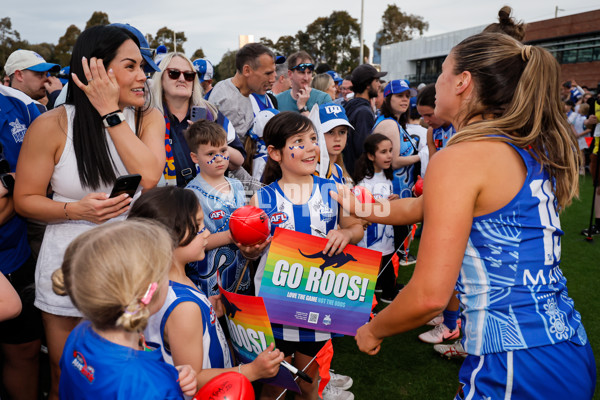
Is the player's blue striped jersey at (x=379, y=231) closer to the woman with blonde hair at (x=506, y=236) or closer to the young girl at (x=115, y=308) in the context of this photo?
the woman with blonde hair at (x=506, y=236)

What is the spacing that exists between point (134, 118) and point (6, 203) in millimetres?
817

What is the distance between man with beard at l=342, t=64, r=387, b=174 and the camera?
5.41m

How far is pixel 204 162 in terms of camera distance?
10.4 feet

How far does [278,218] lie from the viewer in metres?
2.62

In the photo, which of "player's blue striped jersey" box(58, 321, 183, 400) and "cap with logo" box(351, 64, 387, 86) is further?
"cap with logo" box(351, 64, 387, 86)

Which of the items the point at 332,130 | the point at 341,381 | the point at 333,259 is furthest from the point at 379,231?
the point at 333,259

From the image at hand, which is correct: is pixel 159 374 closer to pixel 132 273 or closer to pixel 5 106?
pixel 132 273

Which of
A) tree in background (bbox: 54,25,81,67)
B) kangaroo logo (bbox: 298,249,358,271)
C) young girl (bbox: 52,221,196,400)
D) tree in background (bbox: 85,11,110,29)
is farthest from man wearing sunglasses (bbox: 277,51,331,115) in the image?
tree in background (bbox: 85,11,110,29)

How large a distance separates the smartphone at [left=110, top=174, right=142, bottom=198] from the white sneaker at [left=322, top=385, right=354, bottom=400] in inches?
83.2

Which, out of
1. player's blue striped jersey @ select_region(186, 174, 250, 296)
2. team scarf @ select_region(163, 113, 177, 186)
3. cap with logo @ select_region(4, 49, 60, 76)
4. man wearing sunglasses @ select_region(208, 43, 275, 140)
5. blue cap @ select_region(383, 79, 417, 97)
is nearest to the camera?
player's blue striped jersey @ select_region(186, 174, 250, 296)

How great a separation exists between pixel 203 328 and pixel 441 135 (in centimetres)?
368

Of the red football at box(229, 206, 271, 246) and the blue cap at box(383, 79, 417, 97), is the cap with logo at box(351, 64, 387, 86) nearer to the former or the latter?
the blue cap at box(383, 79, 417, 97)

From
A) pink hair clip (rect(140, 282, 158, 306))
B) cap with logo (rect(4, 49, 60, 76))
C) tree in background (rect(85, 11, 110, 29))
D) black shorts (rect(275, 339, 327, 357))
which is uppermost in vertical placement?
tree in background (rect(85, 11, 110, 29))

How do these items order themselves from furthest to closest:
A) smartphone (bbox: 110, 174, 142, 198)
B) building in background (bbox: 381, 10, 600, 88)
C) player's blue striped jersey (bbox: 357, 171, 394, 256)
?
building in background (bbox: 381, 10, 600, 88) → player's blue striped jersey (bbox: 357, 171, 394, 256) → smartphone (bbox: 110, 174, 142, 198)
